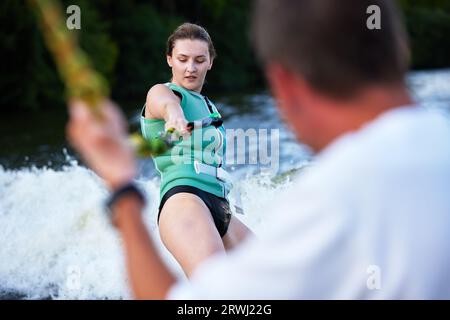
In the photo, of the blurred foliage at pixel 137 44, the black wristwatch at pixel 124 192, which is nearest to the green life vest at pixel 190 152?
the black wristwatch at pixel 124 192

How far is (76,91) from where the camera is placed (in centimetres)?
127

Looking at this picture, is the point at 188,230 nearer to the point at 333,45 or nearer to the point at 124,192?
the point at 124,192

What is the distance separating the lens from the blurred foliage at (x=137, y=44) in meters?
20.4

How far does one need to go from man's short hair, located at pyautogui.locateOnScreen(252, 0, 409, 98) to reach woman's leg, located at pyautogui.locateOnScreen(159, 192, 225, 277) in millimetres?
2099

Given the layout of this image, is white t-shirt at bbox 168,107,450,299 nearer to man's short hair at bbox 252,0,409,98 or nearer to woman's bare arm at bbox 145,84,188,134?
man's short hair at bbox 252,0,409,98

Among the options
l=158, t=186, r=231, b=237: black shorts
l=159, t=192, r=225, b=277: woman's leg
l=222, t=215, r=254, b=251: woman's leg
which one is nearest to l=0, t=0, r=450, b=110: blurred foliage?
l=222, t=215, r=254, b=251: woman's leg

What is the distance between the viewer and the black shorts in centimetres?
363

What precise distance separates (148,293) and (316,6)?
57cm

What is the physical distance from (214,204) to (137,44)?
25.1 metres

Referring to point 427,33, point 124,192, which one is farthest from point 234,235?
point 427,33

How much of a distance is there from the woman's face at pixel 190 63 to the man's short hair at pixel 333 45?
258 cm

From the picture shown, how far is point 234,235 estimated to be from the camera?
12.9ft

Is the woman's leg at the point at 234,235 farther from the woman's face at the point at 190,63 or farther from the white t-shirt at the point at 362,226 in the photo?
the white t-shirt at the point at 362,226
